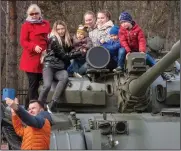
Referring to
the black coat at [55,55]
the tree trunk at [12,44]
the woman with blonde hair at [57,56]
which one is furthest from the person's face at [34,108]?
the tree trunk at [12,44]

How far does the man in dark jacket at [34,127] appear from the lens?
20.1 ft

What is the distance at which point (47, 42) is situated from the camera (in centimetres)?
893

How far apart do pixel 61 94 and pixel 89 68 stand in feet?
2.06

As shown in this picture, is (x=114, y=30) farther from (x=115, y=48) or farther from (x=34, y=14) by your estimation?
(x=34, y=14)

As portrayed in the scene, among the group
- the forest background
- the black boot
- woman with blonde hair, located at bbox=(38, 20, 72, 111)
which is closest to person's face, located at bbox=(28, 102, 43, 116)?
the black boot

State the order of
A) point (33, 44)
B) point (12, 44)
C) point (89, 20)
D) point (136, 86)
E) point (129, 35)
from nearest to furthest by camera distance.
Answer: point (136, 86) → point (129, 35) → point (33, 44) → point (89, 20) → point (12, 44)

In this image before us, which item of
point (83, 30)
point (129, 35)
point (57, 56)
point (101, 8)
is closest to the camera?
point (129, 35)

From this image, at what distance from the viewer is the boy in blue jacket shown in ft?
26.7

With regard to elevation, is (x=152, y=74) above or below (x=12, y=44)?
above

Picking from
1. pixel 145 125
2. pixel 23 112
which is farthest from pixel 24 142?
pixel 145 125

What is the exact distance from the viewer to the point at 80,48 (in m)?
8.59

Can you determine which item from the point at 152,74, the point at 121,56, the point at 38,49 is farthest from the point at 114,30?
the point at 152,74

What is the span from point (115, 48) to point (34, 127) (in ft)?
8.60

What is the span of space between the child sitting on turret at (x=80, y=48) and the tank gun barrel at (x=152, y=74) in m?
1.53
